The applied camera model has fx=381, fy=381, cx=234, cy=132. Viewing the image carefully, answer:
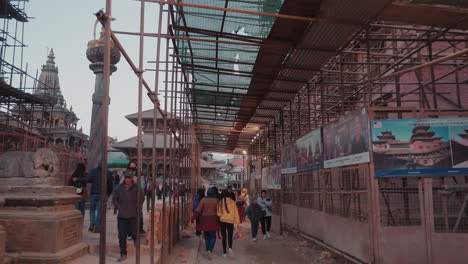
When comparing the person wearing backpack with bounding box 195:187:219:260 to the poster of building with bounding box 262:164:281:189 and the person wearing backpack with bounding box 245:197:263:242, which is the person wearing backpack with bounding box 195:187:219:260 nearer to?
the person wearing backpack with bounding box 245:197:263:242

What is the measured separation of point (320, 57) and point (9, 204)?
758 centimetres

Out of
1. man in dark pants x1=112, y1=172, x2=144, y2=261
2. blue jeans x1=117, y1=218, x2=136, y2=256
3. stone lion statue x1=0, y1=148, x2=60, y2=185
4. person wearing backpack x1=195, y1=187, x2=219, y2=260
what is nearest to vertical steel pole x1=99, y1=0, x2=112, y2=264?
man in dark pants x1=112, y1=172, x2=144, y2=261

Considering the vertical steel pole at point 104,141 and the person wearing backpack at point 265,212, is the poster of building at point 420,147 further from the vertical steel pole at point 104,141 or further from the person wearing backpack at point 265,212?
the person wearing backpack at point 265,212

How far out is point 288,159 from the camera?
14.6 metres

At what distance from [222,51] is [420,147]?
563 cm

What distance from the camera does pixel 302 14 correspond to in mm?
7762

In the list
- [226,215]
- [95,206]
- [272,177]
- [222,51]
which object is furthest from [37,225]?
[272,177]

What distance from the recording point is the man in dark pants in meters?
6.75

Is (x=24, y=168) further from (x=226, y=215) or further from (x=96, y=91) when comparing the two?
(x=226, y=215)

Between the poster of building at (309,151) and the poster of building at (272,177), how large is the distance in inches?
106

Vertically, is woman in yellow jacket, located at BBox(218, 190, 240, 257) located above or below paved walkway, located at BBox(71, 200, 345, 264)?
above

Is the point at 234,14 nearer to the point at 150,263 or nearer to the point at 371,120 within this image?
the point at 371,120

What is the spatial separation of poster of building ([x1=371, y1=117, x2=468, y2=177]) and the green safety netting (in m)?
3.39

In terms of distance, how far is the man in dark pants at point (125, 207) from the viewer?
675 centimetres
